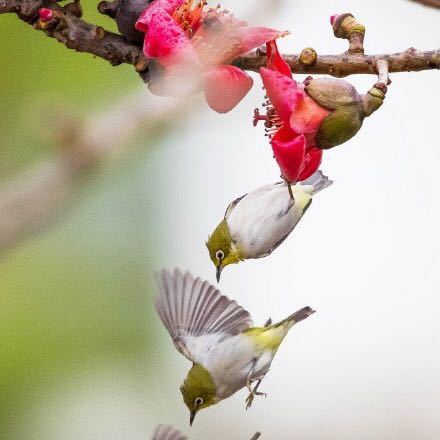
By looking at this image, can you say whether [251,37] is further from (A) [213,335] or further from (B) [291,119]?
(A) [213,335]

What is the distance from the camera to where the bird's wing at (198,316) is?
83cm

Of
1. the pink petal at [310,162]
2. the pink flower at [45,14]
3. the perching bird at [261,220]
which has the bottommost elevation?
the perching bird at [261,220]

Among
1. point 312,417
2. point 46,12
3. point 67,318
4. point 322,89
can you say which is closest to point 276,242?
point 322,89

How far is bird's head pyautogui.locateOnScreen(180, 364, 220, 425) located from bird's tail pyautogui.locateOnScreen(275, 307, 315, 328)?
89 mm

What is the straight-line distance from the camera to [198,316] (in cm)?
85

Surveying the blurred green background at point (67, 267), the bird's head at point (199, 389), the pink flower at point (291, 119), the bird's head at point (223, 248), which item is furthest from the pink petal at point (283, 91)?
the blurred green background at point (67, 267)

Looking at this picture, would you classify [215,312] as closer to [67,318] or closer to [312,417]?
[67,318]

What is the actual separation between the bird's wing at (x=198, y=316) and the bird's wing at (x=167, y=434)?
0.07 meters

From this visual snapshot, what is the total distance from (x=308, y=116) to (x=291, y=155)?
0.03 m

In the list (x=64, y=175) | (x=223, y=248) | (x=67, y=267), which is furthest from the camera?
(x=67, y=267)

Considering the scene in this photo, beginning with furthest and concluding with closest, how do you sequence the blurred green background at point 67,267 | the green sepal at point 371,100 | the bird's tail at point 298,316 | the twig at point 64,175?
1. the blurred green background at point 67,267
2. the twig at point 64,175
3. the bird's tail at point 298,316
4. the green sepal at point 371,100

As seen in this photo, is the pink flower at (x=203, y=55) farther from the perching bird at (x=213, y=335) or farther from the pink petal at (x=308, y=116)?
the perching bird at (x=213, y=335)

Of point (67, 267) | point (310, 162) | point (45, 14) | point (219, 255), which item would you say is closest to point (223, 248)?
point (219, 255)

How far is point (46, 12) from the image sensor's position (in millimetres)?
817
